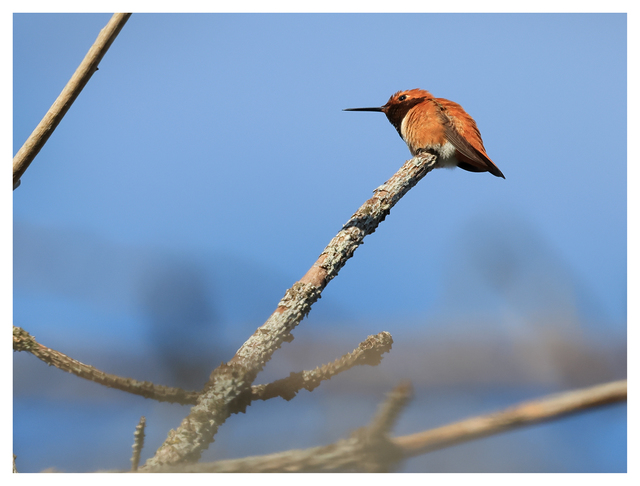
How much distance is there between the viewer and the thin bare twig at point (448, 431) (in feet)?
2.67

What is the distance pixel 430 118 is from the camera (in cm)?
248

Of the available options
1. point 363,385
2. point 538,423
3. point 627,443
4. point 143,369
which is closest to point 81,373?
point 143,369

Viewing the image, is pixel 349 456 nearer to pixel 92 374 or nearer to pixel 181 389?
pixel 181 389

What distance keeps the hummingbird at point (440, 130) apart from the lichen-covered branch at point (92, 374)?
5.37 ft

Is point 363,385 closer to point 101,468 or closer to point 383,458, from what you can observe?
point 383,458

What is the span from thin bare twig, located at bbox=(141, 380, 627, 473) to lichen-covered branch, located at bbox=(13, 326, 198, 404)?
0.22 metres

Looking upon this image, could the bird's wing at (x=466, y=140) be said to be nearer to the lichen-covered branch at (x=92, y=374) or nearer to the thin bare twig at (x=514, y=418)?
the thin bare twig at (x=514, y=418)

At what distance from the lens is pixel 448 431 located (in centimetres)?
87

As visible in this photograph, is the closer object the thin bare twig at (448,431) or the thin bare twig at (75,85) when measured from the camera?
the thin bare twig at (448,431)

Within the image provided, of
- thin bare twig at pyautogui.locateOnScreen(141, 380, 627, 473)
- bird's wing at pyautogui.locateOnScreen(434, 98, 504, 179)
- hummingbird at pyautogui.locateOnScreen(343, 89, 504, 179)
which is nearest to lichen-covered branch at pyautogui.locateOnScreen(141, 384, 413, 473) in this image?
thin bare twig at pyautogui.locateOnScreen(141, 380, 627, 473)

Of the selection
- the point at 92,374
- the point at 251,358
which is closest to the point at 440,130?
the point at 251,358

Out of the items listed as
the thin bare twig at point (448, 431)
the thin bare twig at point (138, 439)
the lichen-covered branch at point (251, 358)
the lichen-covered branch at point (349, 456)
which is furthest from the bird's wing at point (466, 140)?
the thin bare twig at point (138, 439)

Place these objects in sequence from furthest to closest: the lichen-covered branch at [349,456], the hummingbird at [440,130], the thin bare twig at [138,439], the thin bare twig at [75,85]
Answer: the hummingbird at [440,130], the thin bare twig at [75,85], the thin bare twig at [138,439], the lichen-covered branch at [349,456]

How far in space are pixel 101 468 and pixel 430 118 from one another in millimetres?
2122
